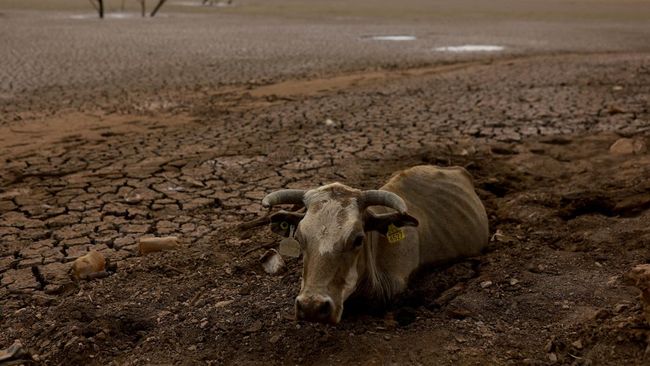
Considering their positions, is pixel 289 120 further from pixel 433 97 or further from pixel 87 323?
pixel 87 323

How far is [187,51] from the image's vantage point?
53.3 ft

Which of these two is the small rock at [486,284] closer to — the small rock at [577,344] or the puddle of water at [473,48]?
the small rock at [577,344]

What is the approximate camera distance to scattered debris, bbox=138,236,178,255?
5152 millimetres

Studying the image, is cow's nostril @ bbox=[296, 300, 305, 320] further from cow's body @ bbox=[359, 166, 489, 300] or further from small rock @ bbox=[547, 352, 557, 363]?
small rock @ bbox=[547, 352, 557, 363]

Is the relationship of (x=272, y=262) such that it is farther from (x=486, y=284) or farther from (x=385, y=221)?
(x=486, y=284)

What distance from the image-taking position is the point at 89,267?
475 centimetres

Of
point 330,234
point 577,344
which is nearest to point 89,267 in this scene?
point 330,234

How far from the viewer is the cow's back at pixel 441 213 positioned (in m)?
4.65

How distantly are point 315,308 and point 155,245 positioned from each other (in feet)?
7.32

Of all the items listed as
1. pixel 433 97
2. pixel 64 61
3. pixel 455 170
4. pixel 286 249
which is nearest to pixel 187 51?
pixel 64 61

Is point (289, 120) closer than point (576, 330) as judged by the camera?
No

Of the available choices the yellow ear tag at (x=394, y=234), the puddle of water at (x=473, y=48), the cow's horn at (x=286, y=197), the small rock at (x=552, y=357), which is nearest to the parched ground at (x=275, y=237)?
the small rock at (x=552, y=357)

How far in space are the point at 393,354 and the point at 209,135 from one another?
535 centimetres

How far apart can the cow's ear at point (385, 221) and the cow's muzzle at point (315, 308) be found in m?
0.71
